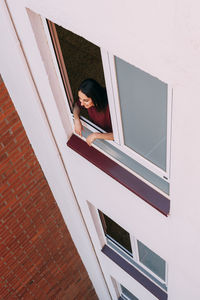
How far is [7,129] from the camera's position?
17.4 ft

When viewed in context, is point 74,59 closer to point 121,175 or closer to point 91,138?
point 91,138

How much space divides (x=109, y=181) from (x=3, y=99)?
1979 mm

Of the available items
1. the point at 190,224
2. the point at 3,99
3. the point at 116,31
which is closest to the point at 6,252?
the point at 3,99

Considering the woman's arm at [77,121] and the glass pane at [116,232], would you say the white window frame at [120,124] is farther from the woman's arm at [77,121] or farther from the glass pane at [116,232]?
the glass pane at [116,232]

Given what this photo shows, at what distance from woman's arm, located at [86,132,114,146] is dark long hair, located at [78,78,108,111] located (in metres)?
0.26

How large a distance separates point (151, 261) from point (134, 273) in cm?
45

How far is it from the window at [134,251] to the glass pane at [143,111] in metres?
1.91

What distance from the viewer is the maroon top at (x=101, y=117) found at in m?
3.35

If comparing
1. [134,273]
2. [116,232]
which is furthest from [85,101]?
[134,273]

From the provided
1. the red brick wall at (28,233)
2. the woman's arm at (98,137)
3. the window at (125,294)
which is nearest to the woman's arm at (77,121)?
the woman's arm at (98,137)

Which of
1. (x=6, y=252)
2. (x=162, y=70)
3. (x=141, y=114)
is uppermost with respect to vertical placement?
(x=141, y=114)

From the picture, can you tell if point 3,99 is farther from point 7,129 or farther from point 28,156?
point 28,156

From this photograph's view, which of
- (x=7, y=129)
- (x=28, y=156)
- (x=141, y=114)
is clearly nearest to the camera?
(x=141, y=114)

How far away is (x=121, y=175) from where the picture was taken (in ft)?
11.4
